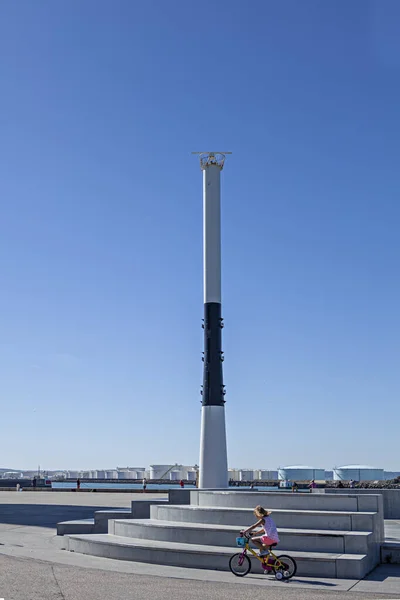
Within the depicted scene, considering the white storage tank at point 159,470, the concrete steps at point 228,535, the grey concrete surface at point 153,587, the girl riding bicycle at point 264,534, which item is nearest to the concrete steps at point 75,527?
the concrete steps at point 228,535

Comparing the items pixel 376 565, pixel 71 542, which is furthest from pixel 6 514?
pixel 376 565

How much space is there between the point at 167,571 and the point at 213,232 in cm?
1942

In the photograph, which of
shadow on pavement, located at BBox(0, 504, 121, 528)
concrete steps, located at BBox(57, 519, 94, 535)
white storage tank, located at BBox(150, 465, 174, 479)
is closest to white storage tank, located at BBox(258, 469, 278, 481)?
white storage tank, located at BBox(150, 465, 174, 479)

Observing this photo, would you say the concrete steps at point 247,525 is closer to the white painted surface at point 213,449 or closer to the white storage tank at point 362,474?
the white painted surface at point 213,449

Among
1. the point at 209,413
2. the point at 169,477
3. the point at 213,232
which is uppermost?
the point at 213,232

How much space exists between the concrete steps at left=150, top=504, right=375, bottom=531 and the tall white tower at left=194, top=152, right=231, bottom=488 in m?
10.1

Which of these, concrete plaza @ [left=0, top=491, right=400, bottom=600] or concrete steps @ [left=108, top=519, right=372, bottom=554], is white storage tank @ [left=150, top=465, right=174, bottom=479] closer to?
concrete steps @ [left=108, top=519, right=372, bottom=554]

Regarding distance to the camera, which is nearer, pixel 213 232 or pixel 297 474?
pixel 213 232

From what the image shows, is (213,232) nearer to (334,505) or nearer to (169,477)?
(334,505)

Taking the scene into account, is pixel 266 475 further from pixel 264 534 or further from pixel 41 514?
pixel 264 534

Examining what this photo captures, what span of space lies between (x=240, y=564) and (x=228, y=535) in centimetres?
195

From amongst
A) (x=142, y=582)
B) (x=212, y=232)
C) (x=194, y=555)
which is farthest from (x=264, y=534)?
(x=212, y=232)

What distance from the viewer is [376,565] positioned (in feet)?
54.3

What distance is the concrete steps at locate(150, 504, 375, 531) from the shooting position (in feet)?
56.2
